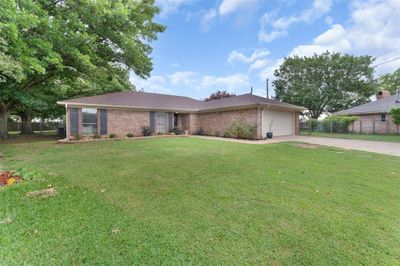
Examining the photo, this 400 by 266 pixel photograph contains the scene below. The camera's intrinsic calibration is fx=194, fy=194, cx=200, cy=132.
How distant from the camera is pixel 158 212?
119 inches

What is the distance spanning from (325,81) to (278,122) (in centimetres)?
1814

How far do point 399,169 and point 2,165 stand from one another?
11.9 metres

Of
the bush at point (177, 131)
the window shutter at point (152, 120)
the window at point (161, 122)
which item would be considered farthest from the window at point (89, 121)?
the bush at point (177, 131)

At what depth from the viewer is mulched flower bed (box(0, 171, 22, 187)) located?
4396 mm

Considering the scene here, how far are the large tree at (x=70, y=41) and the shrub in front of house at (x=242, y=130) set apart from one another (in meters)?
8.43

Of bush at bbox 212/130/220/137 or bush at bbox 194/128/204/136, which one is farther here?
bush at bbox 194/128/204/136

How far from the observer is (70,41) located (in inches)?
419

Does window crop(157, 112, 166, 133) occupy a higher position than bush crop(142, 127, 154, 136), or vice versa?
window crop(157, 112, 166, 133)

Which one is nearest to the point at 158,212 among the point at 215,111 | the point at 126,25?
the point at 126,25

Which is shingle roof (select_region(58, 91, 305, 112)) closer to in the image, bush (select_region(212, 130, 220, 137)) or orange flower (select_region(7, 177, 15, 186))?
bush (select_region(212, 130, 220, 137))

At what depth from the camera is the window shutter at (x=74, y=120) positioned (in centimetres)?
1352

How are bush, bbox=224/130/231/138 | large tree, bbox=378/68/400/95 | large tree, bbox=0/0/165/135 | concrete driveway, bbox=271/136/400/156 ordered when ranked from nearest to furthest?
1. large tree, bbox=0/0/165/135
2. concrete driveway, bbox=271/136/400/156
3. bush, bbox=224/130/231/138
4. large tree, bbox=378/68/400/95

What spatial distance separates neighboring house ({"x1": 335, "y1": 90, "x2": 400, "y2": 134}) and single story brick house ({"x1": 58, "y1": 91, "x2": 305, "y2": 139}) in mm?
8709

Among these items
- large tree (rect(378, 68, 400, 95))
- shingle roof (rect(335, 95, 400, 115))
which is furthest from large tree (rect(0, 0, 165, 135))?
large tree (rect(378, 68, 400, 95))
